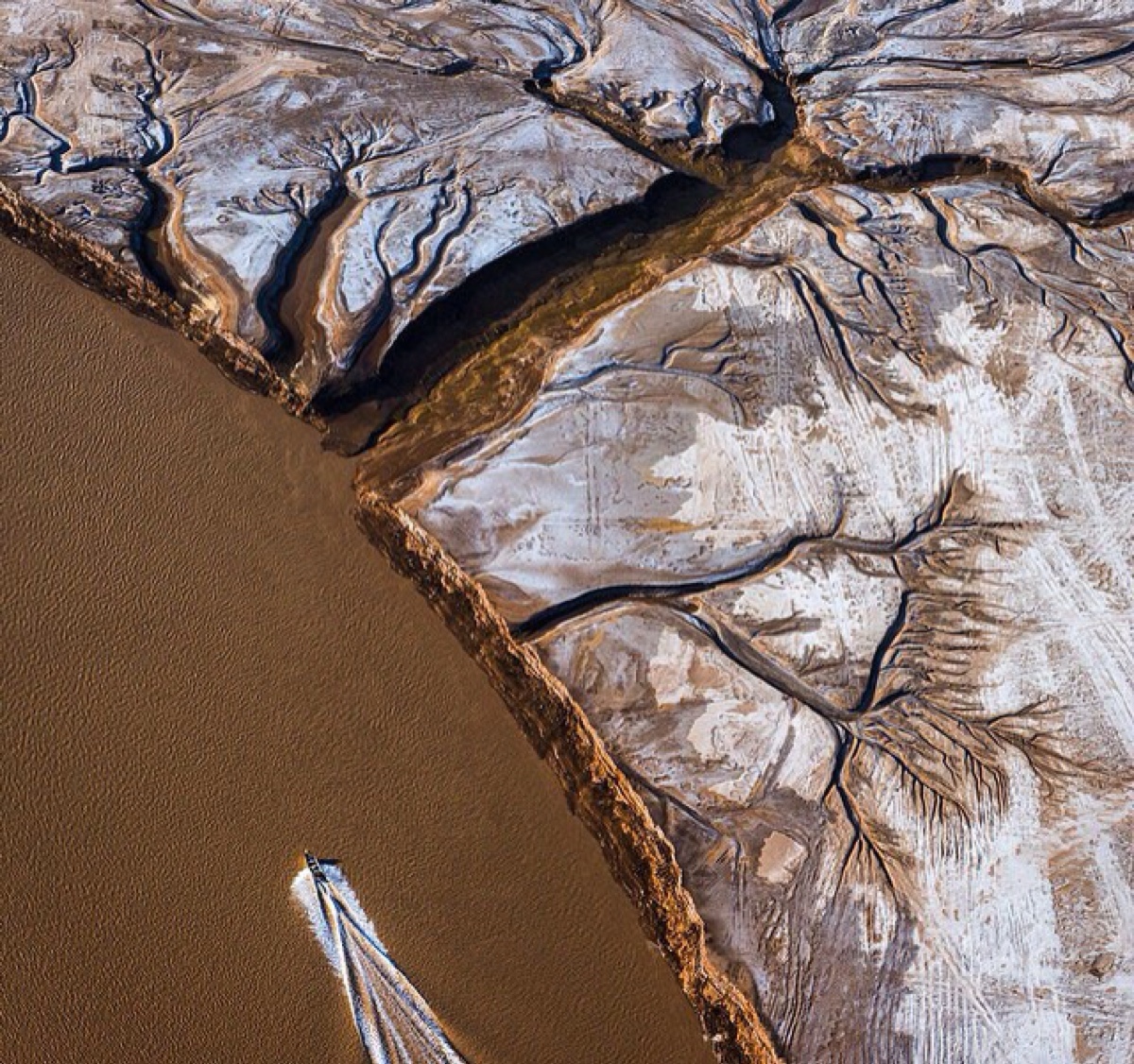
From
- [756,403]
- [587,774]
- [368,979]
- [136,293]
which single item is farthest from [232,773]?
[756,403]

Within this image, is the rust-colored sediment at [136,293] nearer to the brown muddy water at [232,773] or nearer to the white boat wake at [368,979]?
the brown muddy water at [232,773]

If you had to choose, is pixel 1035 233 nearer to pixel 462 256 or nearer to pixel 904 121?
pixel 904 121

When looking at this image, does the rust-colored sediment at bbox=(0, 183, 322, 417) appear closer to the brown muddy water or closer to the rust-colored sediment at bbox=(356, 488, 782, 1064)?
the brown muddy water

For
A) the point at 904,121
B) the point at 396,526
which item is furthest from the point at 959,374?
the point at 396,526

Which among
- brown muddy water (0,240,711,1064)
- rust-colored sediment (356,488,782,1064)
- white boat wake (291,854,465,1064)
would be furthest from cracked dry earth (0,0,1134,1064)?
white boat wake (291,854,465,1064)

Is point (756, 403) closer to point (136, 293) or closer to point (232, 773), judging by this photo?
point (232, 773)

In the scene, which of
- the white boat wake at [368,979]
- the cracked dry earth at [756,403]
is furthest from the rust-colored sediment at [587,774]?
the white boat wake at [368,979]
